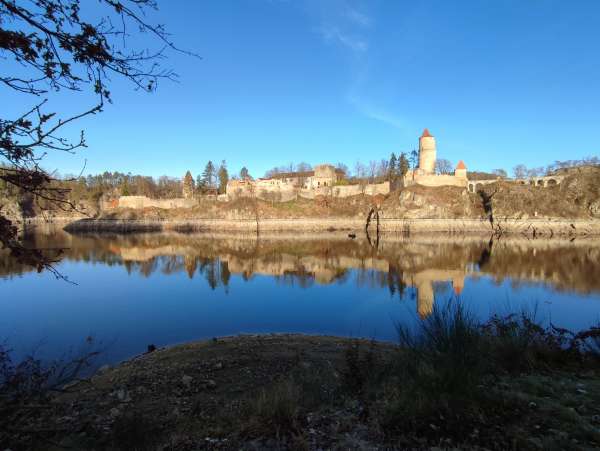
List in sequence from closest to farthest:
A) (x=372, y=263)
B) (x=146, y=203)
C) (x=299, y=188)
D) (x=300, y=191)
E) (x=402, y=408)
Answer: (x=402, y=408) → (x=372, y=263) → (x=300, y=191) → (x=299, y=188) → (x=146, y=203)

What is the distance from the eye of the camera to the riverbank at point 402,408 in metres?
3.89

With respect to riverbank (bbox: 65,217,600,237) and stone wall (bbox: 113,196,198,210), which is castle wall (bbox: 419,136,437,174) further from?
stone wall (bbox: 113,196,198,210)

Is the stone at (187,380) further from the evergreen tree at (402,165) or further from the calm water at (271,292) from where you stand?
the evergreen tree at (402,165)

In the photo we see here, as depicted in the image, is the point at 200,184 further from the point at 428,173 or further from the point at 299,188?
the point at 428,173

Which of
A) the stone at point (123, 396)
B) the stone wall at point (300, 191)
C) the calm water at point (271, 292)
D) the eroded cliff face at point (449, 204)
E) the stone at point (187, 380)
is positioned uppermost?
the stone wall at point (300, 191)

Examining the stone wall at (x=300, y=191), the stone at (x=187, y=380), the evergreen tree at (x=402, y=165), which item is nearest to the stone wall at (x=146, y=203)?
the stone wall at (x=300, y=191)

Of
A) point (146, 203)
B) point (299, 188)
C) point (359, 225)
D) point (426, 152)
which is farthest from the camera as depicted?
point (146, 203)

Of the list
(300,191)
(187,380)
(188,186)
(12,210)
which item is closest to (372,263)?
(187,380)

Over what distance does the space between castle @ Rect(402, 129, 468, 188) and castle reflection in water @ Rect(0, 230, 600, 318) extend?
3098 cm

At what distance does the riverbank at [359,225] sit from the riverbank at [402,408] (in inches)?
2695

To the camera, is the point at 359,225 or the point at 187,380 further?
the point at 359,225

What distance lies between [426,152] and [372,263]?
54.7m

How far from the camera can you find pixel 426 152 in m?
81.5

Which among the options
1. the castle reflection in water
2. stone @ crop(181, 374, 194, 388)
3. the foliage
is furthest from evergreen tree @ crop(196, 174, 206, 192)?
stone @ crop(181, 374, 194, 388)
